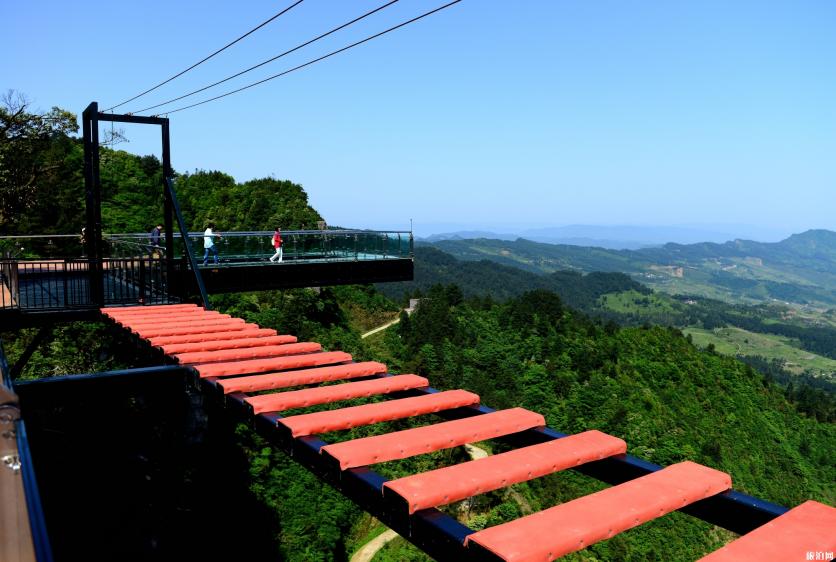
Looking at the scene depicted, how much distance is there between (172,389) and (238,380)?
2.11m

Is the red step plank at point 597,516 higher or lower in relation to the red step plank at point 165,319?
lower

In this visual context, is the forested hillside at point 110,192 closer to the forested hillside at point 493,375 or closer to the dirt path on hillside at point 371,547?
the forested hillside at point 493,375

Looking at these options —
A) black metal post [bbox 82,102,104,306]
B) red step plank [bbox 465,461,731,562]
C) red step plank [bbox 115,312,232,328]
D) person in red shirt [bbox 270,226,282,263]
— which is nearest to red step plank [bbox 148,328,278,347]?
red step plank [bbox 115,312,232,328]

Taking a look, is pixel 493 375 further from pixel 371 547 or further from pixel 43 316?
pixel 43 316

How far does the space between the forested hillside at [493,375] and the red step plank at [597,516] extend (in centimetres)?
2190

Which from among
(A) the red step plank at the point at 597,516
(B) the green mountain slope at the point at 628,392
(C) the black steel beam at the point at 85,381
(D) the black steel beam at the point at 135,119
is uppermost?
(D) the black steel beam at the point at 135,119

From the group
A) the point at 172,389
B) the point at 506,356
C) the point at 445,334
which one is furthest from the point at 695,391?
the point at 172,389

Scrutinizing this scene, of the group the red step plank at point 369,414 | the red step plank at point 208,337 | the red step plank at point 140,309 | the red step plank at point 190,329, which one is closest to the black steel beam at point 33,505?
the red step plank at point 369,414

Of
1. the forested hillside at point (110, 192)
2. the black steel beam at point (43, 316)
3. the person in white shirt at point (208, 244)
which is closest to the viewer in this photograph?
the black steel beam at point (43, 316)

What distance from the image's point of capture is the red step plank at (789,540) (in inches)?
124

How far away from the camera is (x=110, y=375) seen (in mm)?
8094

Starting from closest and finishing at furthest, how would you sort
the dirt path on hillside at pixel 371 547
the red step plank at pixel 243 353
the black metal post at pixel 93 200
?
the red step plank at pixel 243 353
the black metal post at pixel 93 200
the dirt path on hillside at pixel 371 547

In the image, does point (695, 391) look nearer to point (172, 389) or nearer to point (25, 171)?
point (25, 171)

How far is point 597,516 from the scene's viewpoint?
11.5 feet
